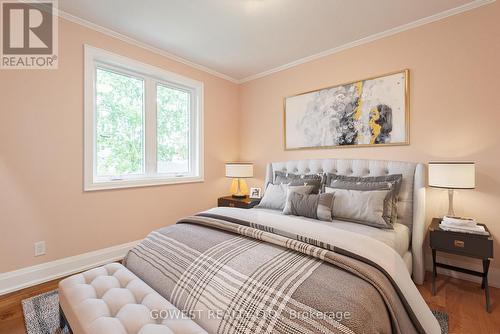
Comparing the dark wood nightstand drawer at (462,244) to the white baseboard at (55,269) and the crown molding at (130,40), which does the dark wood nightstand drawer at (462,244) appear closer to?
the white baseboard at (55,269)

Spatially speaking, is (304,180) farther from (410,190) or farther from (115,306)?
(115,306)

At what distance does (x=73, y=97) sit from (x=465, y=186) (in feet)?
12.3

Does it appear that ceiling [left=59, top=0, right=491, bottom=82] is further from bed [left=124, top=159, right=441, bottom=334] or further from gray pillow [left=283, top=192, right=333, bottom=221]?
bed [left=124, top=159, right=441, bottom=334]

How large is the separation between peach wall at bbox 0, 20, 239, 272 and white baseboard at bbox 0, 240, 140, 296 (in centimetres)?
5

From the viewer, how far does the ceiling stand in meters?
2.14

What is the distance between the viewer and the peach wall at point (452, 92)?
207 centimetres

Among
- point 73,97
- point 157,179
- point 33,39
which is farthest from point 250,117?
point 33,39

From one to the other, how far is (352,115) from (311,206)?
1.34 meters

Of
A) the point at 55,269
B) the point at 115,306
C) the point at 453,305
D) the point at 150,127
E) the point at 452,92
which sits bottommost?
the point at 453,305

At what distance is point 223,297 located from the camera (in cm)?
104

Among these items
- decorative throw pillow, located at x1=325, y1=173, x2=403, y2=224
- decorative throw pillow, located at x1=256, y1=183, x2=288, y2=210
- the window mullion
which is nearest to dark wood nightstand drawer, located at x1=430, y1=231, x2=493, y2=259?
decorative throw pillow, located at x1=325, y1=173, x2=403, y2=224

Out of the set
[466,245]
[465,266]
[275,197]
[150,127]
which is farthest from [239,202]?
[465,266]

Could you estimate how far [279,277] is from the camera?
1077mm

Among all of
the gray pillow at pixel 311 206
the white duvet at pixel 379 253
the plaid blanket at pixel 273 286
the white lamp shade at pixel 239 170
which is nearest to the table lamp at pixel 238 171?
the white lamp shade at pixel 239 170
